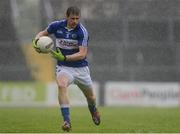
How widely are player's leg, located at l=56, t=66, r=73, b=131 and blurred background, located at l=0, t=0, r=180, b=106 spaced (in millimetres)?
14591

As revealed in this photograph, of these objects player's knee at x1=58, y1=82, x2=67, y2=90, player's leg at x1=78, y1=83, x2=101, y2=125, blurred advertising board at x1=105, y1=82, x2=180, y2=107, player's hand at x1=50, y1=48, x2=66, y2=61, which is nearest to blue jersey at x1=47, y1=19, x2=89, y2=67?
player's hand at x1=50, y1=48, x2=66, y2=61

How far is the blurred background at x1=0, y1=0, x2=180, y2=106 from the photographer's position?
26.5 m

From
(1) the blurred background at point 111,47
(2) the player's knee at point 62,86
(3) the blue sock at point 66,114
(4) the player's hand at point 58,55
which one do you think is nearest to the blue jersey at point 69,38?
(4) the player's hand at point 58,55

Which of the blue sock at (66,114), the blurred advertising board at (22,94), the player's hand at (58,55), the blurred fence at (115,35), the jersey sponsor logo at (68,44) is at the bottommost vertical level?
the blurred advertising board at (22,94)

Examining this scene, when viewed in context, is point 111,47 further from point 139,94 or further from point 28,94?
point 28,94

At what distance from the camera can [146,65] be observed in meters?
28.1

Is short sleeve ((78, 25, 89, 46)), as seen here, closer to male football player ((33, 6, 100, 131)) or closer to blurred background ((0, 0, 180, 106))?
male football player ((33, 6, 100, 131))

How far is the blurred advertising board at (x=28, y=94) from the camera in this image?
2591 centimetres

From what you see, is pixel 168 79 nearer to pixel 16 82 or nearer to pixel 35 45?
pixel 16 82

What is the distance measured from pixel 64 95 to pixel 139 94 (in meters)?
15.1

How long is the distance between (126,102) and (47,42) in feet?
48.5

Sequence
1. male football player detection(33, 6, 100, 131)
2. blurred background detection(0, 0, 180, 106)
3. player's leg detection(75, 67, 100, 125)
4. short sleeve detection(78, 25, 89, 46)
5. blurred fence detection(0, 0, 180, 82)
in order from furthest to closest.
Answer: blurred fence detection(0, 0, 180, 82), blurred background detection(0, 0, 180, 106), player's leg detection(75, 67, 100, 125), short sleeve detection(78, 25, 89, 46), male football player detection(33, 6, 100, 131)

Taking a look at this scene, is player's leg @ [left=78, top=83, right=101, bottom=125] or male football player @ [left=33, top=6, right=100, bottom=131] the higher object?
male football player @ [left=33, top=6, right=100, bottom=131]

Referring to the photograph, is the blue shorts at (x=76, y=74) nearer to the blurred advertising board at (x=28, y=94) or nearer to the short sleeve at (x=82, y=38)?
the short sleeve at (x=82, y=38)
